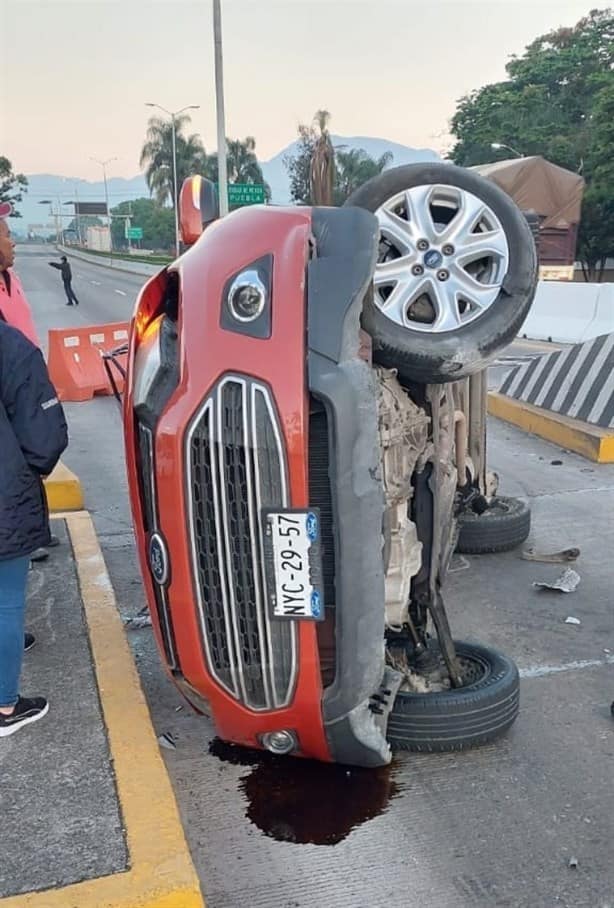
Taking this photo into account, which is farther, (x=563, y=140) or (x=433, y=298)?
(x=563, y=140)

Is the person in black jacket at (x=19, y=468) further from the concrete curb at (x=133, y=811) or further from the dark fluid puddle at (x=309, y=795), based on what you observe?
the dark fluid puddle at (x=309, y=795)

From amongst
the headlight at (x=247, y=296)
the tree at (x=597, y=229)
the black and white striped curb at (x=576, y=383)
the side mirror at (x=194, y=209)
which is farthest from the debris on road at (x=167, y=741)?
the tree at (x=597, y=229)

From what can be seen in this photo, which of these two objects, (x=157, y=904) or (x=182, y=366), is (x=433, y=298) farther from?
(x=157, y=904)

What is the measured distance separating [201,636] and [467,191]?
195cm

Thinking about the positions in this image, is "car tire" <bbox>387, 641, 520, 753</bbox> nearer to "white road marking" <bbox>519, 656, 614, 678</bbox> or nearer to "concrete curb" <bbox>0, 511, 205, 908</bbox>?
"white road marking" <bbox>519, 656, 614, 678</bbox>

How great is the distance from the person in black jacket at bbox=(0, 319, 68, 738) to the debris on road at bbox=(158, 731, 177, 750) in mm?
517

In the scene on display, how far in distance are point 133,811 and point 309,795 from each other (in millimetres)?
665

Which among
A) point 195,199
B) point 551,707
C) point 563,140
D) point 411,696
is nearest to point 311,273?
point 195,199

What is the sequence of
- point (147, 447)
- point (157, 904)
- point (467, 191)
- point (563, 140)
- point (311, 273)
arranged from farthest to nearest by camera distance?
1. point (563, 140)
2. point (467, 191)
3. point (147, 447)
4. point (311, 273)
5. point (157, 904)

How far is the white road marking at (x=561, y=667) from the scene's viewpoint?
3.71m

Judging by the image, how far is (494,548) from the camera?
510 cm

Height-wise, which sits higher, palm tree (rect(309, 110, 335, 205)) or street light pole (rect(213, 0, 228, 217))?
street light pole (rect(213, 0, 228, 217))

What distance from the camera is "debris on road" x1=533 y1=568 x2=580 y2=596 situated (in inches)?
179

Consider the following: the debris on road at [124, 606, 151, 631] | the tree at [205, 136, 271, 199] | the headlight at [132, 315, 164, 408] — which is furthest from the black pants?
the tree at [205, 136, 271, 199]
